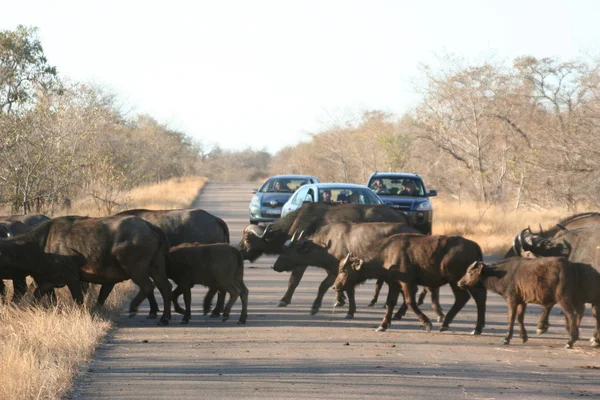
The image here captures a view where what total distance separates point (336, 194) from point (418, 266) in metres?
12.2

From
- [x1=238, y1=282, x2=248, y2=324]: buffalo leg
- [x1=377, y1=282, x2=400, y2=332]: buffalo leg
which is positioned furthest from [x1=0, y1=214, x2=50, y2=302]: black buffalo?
[x1=377, y1=282, x2=400, y2=332]: buffalo leg

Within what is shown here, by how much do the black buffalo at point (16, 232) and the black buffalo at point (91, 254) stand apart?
184 mm

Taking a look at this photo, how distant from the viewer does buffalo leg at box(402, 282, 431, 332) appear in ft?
41.8

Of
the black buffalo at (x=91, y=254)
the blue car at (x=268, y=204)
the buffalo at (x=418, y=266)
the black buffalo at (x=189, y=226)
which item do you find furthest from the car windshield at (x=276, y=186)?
the buffalo at (x=418, y=266)

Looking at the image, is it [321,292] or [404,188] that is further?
[404,188]

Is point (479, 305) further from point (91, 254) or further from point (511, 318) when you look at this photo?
point (91, 254)

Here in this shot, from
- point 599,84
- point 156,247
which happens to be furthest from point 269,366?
point 599,84

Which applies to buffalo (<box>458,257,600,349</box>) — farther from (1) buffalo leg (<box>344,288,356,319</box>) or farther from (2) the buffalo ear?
(1) buffalo leg (<box>344,288,356,319</box>)

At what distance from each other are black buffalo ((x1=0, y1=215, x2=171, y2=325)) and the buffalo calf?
0.34 m

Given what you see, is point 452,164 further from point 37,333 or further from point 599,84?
point 37,333

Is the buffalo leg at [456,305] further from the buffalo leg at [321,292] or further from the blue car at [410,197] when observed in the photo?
the blue car at [410,197]

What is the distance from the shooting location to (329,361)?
10414 millimetres

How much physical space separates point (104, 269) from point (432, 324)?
4.33 m

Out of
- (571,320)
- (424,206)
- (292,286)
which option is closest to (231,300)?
(292,286)
